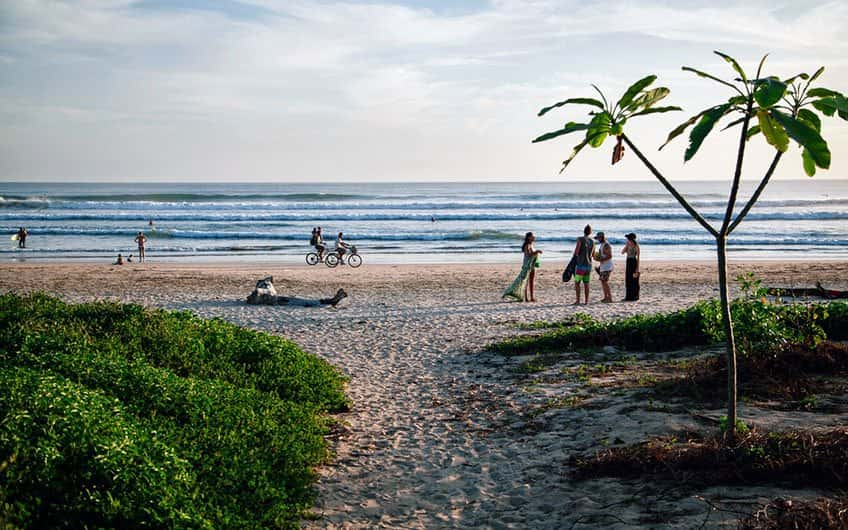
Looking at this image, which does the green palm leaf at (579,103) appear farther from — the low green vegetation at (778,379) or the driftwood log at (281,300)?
the driftwood log at (281,300)

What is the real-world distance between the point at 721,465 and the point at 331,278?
1801 cm

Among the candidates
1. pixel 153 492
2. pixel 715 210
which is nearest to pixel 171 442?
pixel 153 492

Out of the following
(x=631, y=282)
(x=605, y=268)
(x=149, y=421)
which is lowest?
(x=149, y=421)

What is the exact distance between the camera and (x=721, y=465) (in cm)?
521

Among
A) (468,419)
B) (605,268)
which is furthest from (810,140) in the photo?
(605,268)

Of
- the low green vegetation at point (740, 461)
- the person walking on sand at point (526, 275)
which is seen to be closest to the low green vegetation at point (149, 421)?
the low green vegetation at point (740, 461)

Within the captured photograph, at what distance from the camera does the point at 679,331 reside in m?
10.4

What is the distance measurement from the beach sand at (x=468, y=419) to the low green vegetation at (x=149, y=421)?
1.78 feet

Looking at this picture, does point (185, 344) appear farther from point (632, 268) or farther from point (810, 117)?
point (632, 268)

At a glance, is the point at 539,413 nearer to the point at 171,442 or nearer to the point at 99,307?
the point at 171,442

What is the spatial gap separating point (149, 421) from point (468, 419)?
3.62m

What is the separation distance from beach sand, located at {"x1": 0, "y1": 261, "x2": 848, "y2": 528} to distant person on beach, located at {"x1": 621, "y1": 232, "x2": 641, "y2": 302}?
1.97ft

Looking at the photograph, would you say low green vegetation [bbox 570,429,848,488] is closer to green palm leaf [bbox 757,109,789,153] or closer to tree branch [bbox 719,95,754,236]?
tree branch [bbox 719,95,754,236]

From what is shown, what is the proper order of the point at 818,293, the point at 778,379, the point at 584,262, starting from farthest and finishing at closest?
1. the point at 584,262
2. the point at 818,293
3. the point at 778,379
